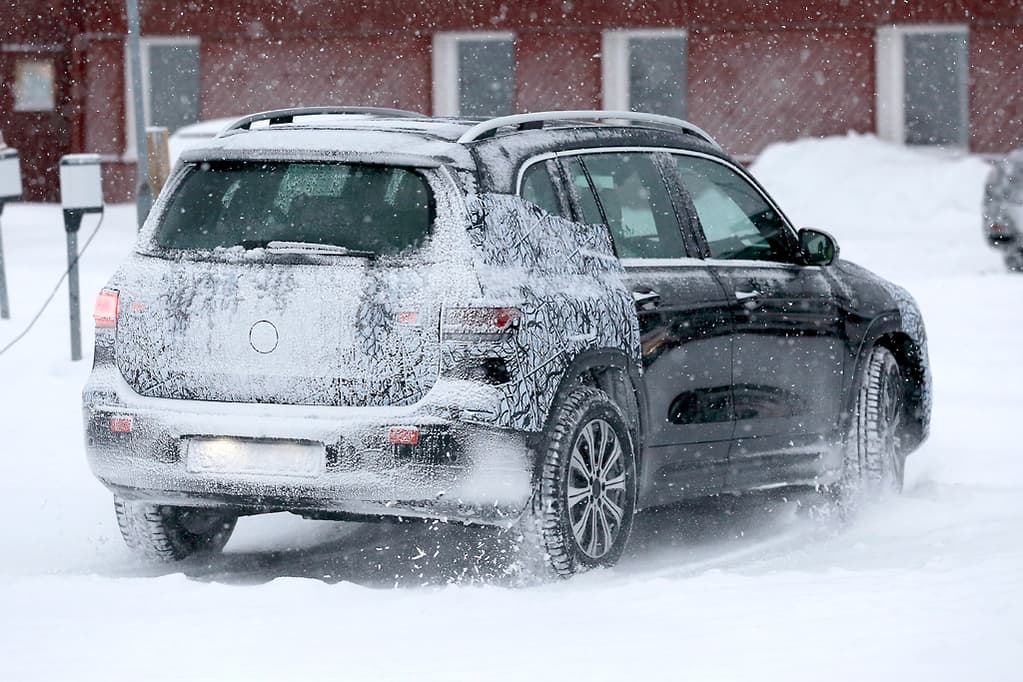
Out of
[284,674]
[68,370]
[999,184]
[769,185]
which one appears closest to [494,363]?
[284,674]

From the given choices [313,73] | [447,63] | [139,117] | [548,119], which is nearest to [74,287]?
[139,117]

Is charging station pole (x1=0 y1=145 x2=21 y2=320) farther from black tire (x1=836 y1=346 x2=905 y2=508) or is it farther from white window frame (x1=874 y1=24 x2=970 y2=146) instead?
white window frame (x1=874 y1=24 x2=970 y2=146)

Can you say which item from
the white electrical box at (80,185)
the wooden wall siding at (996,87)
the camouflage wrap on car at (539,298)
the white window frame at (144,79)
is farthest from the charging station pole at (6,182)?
the wooden wall siding at (996,87)

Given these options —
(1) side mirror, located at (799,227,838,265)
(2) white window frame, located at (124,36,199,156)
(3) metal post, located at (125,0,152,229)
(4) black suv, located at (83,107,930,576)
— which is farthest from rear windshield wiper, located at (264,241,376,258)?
(2) white window frame, located at (124,36,199,156)

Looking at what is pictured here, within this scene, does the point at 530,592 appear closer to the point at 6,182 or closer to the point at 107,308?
the point at 107,308

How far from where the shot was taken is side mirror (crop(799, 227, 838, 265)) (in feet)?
27.6

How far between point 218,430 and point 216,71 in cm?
2625

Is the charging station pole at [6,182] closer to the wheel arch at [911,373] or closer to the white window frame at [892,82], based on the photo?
the wheel arch at [911,373]

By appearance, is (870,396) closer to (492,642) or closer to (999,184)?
(492,642)

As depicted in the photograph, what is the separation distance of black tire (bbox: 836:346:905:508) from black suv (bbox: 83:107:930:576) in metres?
1.05

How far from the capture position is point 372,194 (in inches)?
267

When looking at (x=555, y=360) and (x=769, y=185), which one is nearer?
(x=555, y=360)

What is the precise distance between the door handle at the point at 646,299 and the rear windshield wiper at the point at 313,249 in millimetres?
1094

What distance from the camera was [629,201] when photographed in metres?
7.65
